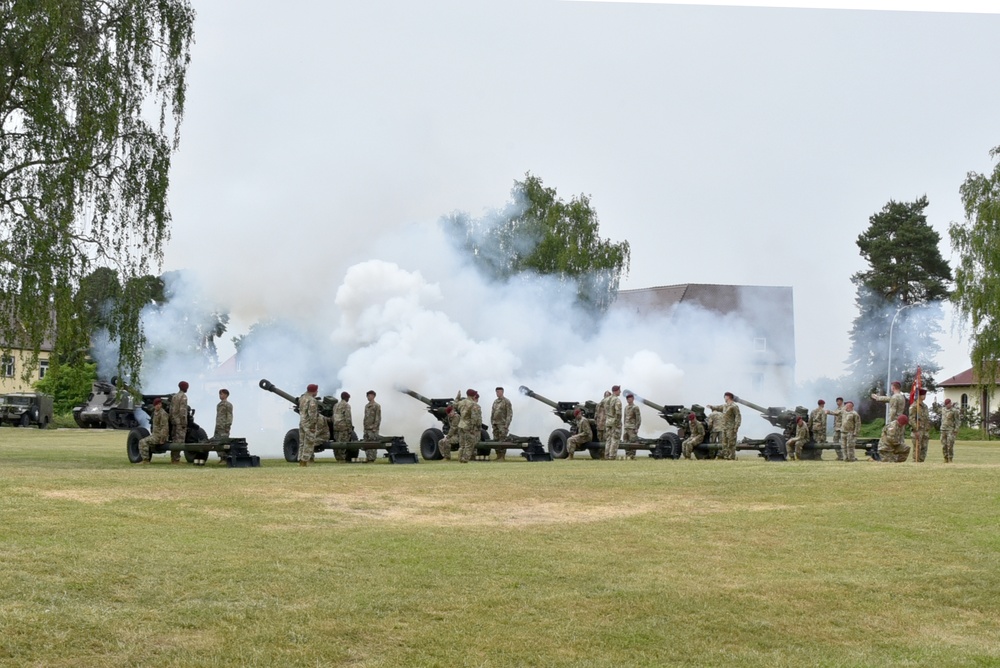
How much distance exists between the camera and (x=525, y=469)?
24734mm

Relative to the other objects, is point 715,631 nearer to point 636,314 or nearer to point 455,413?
point 455,413

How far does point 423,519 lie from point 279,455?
18.4m

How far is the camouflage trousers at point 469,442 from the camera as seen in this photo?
2934 cm

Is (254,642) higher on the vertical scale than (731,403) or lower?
lower

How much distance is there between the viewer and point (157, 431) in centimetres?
2684

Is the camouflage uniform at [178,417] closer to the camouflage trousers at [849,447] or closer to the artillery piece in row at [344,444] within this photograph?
the artillery piece in row at [344,444]

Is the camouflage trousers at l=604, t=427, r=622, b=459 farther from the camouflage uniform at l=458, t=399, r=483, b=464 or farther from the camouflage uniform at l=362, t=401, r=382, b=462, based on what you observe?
the camouflage uniform at l=362, t=401, r=382, b=462

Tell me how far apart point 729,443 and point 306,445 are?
33.7 feet

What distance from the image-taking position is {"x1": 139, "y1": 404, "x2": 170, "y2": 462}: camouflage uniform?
2672 cm

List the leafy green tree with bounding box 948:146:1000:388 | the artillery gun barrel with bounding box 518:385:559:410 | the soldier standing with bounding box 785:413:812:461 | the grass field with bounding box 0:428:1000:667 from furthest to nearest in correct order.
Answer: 1. the leafy green tree with bounding box 948:146:1000:388
2. the artillery gun barrel with bounding box 518:385:559:410
3. the soldier standing with bounding box 785:413:812:461
4. the grass field with bounding box 0:428:1000:667

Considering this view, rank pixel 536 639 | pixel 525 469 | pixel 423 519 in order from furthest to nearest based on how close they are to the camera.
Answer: pixel 525 469
pixel 423 519
pixel 536 639

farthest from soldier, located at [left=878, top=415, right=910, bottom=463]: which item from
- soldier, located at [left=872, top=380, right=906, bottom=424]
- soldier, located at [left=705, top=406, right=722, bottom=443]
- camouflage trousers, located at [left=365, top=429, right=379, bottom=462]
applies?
camouflage trousers, located at [left=365, top=429, right=379, bottom=462]

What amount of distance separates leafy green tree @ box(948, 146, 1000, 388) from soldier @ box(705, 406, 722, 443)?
1876cm

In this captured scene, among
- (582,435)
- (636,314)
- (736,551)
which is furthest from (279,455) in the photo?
(736,551)
